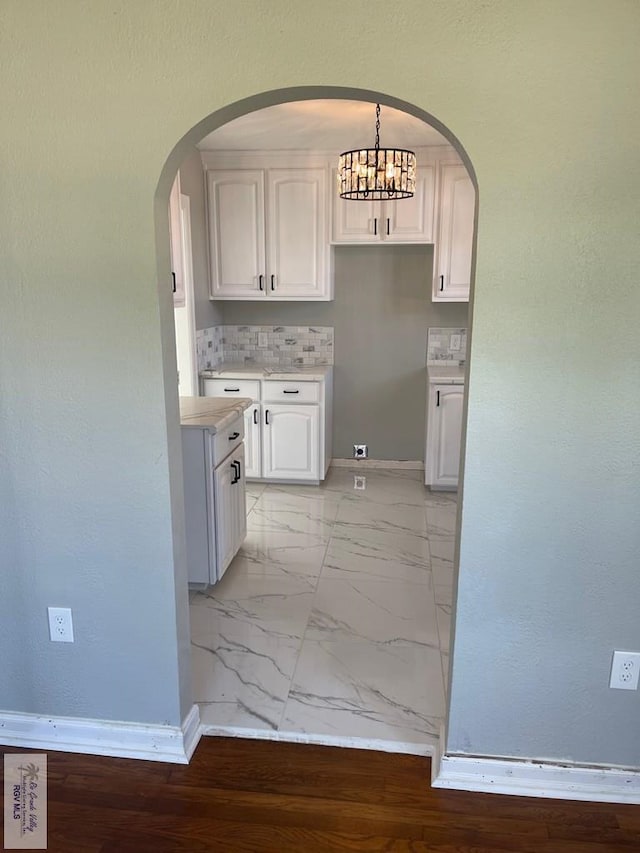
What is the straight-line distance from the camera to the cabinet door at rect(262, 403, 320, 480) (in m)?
4.67

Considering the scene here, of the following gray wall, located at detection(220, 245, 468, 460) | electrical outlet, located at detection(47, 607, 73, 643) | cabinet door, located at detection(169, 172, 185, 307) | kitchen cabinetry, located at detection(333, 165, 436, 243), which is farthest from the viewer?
gray wall, located at detection(220, 245, 468, 460)

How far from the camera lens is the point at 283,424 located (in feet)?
15.4

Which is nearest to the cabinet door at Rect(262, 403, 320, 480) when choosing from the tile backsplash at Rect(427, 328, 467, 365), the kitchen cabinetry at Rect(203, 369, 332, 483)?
the kitchen cabinetry at Rect(203, 369, 332, 483)

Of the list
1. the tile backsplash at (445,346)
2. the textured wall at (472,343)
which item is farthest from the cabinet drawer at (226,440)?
the tile backsplash at (445,346)

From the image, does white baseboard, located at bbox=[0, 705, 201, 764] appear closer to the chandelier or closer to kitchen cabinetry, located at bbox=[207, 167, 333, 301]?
the chandelier

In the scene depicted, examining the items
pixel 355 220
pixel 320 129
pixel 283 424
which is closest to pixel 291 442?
pixel 283 424

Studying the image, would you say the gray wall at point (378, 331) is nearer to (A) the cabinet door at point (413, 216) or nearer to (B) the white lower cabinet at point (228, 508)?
(A) the cabinet door at point (413, 216)

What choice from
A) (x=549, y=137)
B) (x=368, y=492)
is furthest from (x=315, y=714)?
(x=368, y=492)

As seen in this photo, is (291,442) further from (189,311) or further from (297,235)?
(297,235)

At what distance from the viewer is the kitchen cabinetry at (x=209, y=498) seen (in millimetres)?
2979

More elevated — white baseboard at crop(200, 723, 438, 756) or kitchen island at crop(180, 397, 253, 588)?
kitchen island at crop(180, 397, 253, 588)

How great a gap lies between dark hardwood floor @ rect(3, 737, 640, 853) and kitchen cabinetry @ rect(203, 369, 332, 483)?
9.03 feet

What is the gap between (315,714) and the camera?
2.31m

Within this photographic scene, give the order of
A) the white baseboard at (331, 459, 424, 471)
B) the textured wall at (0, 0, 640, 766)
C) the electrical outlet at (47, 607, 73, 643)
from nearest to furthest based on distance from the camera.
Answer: the textured wall at (0, 0, 640, 766), the electrical outlet at (47, 607, 73, 643), the white baseboard at (331, 459, 424, 471)
